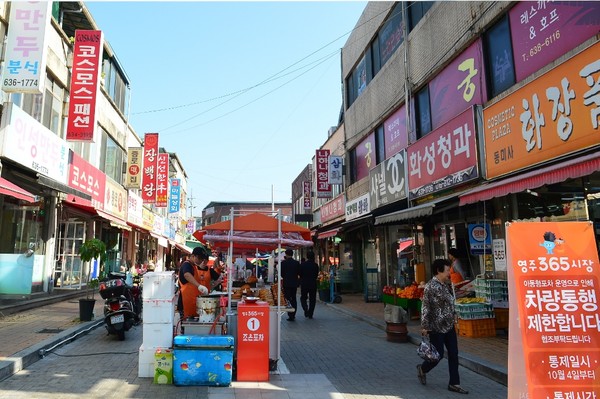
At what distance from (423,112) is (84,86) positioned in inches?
443

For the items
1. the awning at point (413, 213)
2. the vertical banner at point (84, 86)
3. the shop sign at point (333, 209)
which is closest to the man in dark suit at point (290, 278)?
the awning at point (413, 213)

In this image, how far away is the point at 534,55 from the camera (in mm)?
8352

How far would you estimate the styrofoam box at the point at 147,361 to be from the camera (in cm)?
605

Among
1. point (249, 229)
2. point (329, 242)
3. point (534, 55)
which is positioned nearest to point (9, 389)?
point (249, 229)

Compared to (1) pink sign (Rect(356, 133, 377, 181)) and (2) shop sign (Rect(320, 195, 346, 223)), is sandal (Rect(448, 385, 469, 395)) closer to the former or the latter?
(1) pink sign (Rect(356, 133, 377, 181))

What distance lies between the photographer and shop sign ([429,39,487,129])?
10.2 metres

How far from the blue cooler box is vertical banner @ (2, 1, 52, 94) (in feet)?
27.0

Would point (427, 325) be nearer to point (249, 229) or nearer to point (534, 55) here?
point (249, 229)

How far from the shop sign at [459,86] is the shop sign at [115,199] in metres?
14.8

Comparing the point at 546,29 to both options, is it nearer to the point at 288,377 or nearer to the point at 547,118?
the point at 547,118

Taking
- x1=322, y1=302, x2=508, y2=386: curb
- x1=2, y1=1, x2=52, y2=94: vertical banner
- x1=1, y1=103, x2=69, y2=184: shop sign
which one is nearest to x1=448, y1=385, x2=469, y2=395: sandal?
x1=322, y1=302, x2=508, y2=386: curb

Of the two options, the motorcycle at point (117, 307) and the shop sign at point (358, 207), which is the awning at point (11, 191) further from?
the shop sign at point (358, 207)

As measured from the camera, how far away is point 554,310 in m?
3.80

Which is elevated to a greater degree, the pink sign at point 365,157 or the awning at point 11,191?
the pink sign at point 365,157
